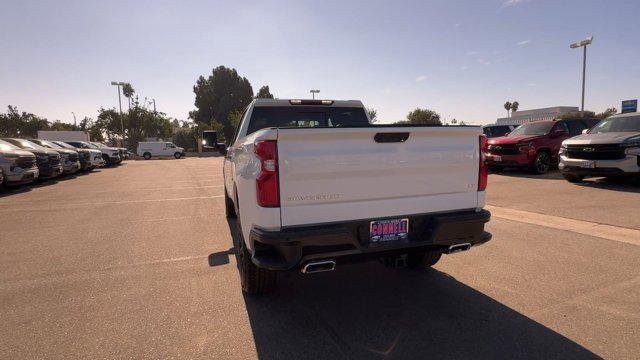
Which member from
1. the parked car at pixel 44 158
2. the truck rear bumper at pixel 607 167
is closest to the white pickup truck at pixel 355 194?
the truck rear bumper at pixel 607 167

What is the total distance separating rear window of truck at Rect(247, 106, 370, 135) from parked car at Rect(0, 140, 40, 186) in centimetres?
1051

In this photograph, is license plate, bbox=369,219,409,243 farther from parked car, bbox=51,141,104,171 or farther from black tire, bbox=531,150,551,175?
parked car, bbox=51,141,104,171

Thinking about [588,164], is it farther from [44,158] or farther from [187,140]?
[187,140]

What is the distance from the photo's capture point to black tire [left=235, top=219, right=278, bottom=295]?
125 inches

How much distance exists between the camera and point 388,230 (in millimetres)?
2764

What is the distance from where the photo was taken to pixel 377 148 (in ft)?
8.90

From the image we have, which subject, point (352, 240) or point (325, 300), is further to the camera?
point (325, 300)

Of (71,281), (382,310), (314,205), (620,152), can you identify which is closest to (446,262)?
(382,310)

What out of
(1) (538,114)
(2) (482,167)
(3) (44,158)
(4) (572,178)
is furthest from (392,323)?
(1) (538,114)

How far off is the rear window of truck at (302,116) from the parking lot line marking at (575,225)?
349 cm

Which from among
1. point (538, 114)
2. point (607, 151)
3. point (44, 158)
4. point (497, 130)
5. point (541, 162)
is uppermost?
point (538, 114)

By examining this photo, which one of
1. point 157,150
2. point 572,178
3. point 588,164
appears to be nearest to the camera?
point 588,164

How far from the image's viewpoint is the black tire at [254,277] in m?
3.16

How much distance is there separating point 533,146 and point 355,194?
11643 mm
